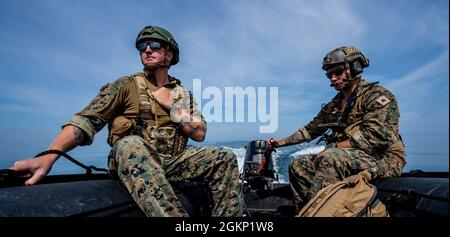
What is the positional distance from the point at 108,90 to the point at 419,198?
9.93 ft

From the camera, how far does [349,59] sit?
404 centimetres

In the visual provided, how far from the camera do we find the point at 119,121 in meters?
2.75

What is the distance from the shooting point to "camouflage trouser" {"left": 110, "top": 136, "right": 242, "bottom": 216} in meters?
2.05

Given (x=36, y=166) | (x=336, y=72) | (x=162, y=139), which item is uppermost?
(x=336, y=72)

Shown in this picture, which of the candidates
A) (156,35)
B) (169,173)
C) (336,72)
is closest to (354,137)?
(336,72)

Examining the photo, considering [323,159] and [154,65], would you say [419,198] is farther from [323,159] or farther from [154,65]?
[154,65]

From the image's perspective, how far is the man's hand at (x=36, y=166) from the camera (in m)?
1.97

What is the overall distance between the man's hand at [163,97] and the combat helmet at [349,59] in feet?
7.97

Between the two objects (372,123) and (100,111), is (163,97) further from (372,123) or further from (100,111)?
(372,123)

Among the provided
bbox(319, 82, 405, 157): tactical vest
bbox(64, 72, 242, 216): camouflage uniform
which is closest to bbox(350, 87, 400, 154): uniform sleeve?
bbox(319, 82, 405, 157): tactical vest

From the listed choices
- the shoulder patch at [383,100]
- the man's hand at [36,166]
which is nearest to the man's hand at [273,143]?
the shoulder patch at [383,100]

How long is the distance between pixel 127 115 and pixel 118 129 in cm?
23

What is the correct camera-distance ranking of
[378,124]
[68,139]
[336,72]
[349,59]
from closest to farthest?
[68,139], [378,124], [349,59], [336,72]
